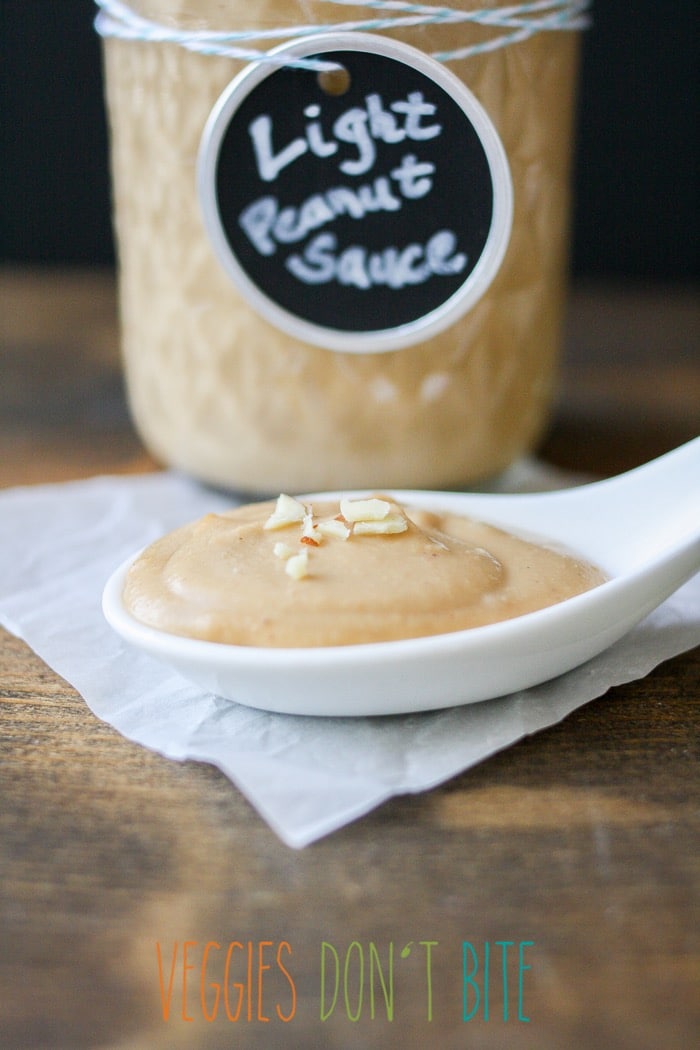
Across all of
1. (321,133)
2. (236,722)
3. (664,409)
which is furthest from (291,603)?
(664,409)

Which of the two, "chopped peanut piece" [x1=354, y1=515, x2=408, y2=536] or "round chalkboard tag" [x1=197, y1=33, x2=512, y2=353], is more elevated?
"round chalkboard tag" [x1=197, y1=33, x2=512, y2=353]

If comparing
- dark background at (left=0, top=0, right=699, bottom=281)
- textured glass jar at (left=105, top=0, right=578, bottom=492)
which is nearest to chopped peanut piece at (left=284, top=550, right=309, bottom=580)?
textured glass jar at (left=105, top=0, right=578, bottom=492)

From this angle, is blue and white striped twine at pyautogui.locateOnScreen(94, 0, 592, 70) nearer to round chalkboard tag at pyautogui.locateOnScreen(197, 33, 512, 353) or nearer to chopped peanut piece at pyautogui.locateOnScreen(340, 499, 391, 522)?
round chalkboard tag at pyautogui.locateOnScreen(197, 33, 512, 353)

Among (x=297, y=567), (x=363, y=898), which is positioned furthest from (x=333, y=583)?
(x=363, y=898)

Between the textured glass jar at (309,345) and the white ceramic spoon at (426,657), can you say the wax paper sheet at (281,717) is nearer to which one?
the white ceramic spoon at (426,657)

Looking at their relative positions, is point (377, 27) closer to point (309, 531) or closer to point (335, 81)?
point (335, 81)

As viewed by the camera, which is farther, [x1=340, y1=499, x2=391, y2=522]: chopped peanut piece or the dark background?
the dark background
